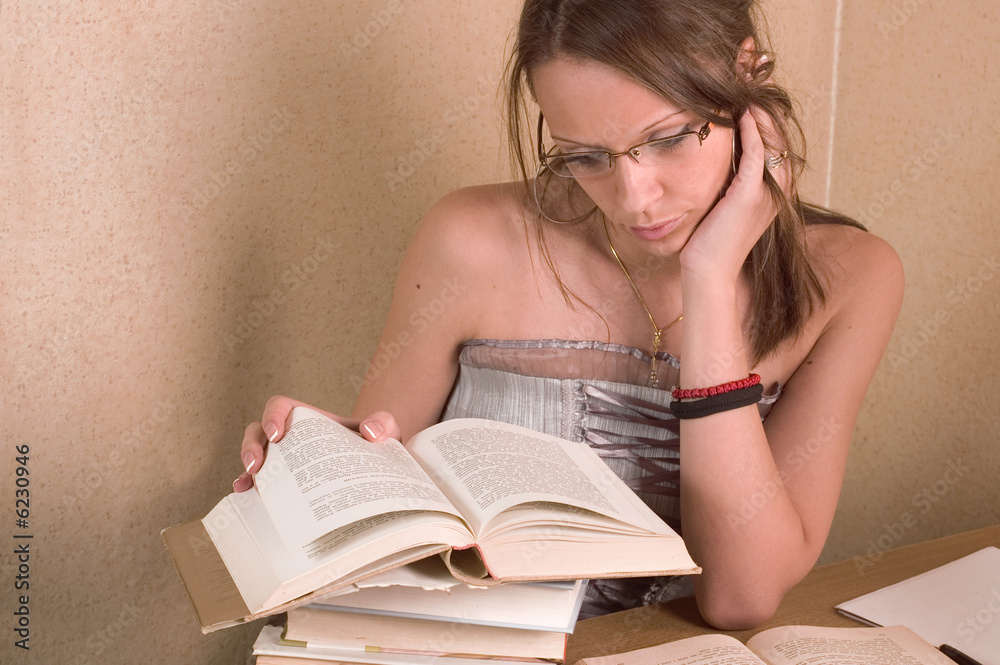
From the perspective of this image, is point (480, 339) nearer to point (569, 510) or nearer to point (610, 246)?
point (610, 246)

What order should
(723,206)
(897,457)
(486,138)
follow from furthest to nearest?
(897,457) → (486,138) → (723,206)

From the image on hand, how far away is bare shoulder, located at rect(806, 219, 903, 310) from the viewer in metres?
1.24

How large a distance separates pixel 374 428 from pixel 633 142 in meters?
0.45

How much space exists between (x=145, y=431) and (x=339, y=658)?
66cm

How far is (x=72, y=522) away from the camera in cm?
120

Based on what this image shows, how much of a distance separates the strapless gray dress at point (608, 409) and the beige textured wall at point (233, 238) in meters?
0.42

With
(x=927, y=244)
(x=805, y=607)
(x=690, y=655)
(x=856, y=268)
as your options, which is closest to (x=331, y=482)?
(x=690, y=655)

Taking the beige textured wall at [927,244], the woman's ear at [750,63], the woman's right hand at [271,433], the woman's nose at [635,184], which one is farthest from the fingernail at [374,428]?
the beige textured wall at [927,244]

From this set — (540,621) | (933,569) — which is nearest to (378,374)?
(540,621)

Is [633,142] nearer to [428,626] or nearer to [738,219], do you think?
[738,219]

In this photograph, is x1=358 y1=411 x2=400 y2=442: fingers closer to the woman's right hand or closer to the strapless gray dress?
the woman's right hand

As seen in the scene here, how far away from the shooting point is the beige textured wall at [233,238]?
1122 mm

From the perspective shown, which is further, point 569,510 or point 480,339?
point 480,339

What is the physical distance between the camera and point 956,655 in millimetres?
892
